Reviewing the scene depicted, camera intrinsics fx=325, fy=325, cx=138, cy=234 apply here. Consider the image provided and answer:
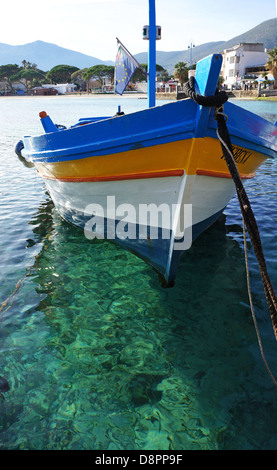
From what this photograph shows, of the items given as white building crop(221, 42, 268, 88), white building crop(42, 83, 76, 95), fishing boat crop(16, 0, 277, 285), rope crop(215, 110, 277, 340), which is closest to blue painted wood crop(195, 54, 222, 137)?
fishing boat crop(16, 0, 277, 285)

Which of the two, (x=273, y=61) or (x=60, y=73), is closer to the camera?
(x=273, y=61)

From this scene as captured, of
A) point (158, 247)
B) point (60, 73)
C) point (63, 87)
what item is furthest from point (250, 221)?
point (60, 73)

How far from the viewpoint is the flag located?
538cm

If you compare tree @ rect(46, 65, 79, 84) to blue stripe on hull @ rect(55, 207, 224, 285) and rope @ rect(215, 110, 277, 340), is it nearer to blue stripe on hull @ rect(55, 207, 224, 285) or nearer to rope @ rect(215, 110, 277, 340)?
blue stripe on hull @ rect(55, 207, 224, 285)

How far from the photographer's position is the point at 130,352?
3525 millimetres

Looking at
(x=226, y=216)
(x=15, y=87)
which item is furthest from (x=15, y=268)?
(x=15, y=87)

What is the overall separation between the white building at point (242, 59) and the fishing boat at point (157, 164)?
84.4 meters

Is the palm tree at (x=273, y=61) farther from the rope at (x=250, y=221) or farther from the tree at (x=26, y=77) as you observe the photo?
the tree at (x=26, y=77)

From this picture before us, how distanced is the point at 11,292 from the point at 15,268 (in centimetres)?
79

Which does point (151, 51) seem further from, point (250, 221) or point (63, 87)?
point (63, 87)

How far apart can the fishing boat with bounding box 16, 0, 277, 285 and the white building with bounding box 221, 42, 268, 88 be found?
277 feet

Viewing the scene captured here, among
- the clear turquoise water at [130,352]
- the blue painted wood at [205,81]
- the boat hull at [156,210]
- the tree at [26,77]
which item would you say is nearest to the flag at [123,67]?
the boat hull at [156,210]

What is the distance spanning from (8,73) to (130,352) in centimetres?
14392

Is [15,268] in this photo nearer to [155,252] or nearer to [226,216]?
[155,252]
